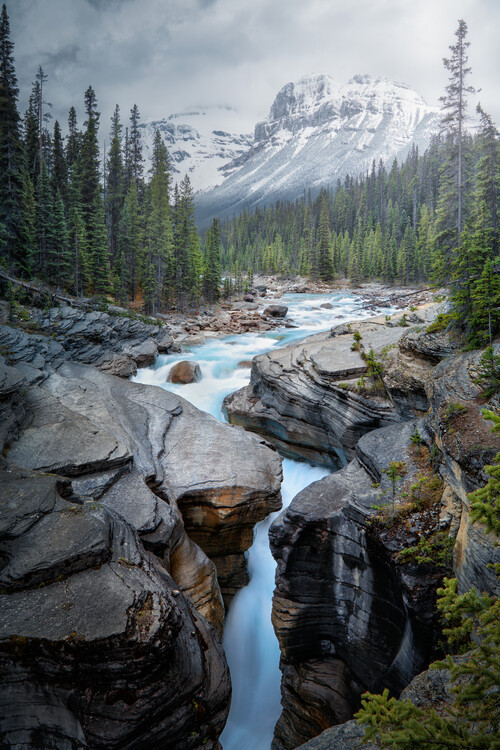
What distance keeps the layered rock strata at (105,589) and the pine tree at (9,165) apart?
23.6 m

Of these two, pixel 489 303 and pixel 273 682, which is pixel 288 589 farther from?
pixel 489 303

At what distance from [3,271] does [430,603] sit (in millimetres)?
28977

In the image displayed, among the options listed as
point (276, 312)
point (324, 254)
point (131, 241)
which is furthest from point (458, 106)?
point (324, 254)

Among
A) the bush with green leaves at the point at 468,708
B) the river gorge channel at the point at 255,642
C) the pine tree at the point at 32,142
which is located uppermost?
the pine tree at the point at 32,142

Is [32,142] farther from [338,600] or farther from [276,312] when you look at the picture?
[338,600]

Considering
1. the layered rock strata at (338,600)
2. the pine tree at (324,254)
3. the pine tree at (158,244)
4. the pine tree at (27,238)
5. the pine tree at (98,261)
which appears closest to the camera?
the layered rock strata at (338,600)

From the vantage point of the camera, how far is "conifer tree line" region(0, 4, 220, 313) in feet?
98.8

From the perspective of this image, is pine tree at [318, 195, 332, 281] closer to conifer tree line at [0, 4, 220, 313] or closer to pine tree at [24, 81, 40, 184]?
conifer tree line at [0, 4, 220, 313]

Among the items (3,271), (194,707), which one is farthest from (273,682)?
(3,271)

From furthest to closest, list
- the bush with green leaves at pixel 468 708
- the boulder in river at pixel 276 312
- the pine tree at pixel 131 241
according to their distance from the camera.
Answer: the pine tree at pixel 131 241 < the boulder in river at pixel 276 312 < the bush with green leaves at pixel 468 708

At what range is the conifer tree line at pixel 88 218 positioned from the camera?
30.1m

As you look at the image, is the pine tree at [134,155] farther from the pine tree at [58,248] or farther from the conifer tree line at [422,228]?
the conifer tree line at [422,228]

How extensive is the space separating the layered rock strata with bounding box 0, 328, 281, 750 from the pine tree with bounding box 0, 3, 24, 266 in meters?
23.6

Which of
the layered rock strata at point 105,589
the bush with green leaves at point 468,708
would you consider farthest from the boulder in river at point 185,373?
the bush with green leaves at point 468,708
